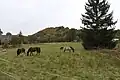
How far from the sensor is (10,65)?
26281 millimetres

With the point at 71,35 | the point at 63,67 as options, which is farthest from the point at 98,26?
the point at 71,35

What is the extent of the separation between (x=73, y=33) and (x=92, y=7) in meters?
28.2

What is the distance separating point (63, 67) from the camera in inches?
1066

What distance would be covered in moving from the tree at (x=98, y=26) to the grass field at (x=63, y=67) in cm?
709

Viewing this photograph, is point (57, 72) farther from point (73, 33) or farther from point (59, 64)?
point (73, 33)

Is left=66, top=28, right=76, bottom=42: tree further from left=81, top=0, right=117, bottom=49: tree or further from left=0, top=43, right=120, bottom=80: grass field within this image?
left=0, top=43, right=120, bottom=80: grass field

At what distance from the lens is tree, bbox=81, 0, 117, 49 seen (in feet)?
138

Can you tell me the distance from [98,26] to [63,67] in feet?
58.4

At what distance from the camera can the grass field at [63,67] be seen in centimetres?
2250

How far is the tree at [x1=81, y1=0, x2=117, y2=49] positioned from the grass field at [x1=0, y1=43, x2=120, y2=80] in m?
7.09

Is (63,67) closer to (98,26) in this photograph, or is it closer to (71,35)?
(98,26)

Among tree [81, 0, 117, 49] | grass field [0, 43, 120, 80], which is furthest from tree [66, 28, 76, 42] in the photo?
grass field [0, 43, 120, 80]

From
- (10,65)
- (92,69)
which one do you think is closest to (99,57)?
(92,69)

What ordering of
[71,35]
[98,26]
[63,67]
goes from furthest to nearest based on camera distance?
[71,35] → [98,26] → [63,67]
